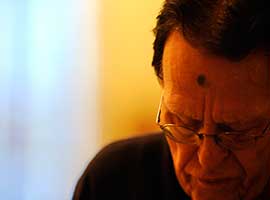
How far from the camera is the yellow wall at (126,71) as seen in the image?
1.65m

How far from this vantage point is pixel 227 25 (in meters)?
0.69

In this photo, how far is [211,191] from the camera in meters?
0.81

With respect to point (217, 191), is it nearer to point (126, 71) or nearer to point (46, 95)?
point (126, 71)

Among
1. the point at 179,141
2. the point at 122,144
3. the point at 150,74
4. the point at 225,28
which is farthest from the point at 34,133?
the point at 225,28

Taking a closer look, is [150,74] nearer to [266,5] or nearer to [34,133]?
[34,133]

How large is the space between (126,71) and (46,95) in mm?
338

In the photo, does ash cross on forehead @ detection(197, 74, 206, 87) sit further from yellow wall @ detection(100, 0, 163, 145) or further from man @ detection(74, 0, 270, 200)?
yellow wall @ detection(100, 0, 163, 145)

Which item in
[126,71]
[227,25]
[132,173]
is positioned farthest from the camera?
[126,71]

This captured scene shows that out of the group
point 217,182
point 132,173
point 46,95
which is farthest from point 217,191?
point 46,95

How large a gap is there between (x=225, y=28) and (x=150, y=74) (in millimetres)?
957

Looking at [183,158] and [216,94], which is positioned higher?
[216,94]

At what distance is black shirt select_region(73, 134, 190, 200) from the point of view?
39.7 inches

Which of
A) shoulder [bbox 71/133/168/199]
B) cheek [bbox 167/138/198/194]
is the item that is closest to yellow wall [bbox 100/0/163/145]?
shoulder [bbox 71/133/168/199]

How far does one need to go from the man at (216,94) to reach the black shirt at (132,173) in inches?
3.8
